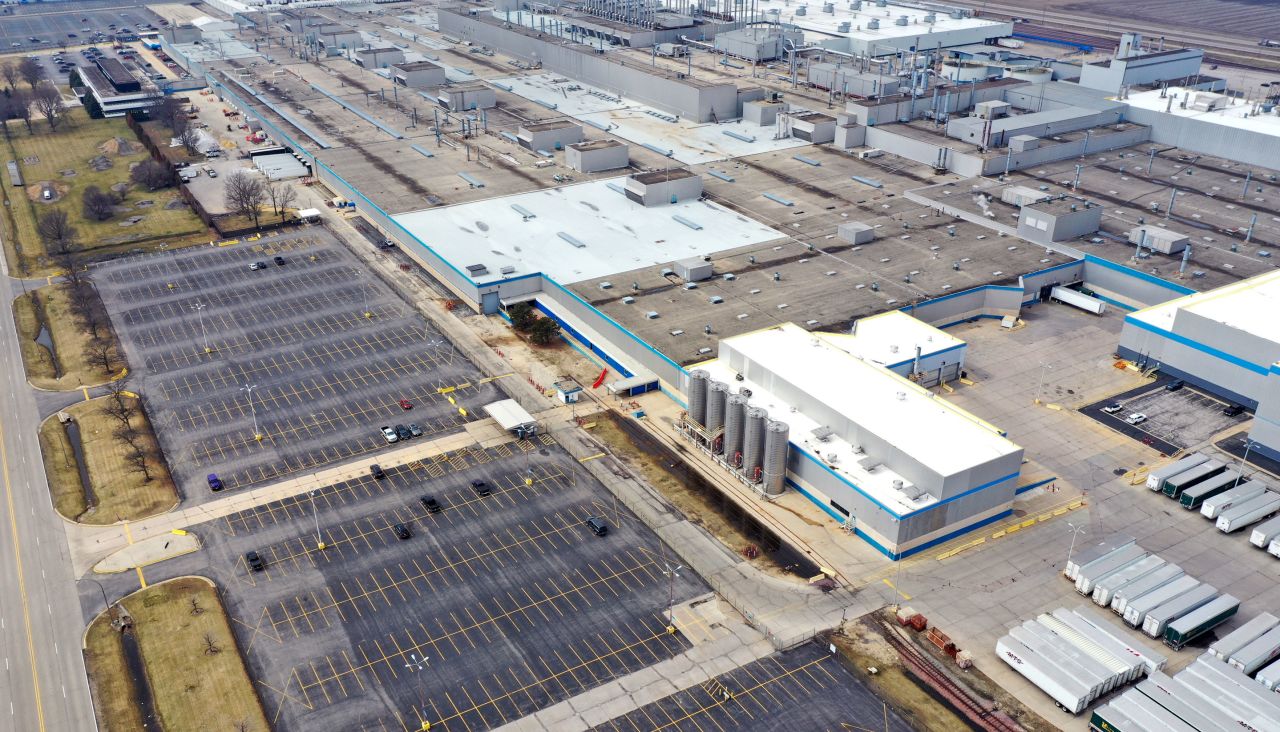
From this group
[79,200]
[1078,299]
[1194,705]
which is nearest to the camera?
[1194,705]

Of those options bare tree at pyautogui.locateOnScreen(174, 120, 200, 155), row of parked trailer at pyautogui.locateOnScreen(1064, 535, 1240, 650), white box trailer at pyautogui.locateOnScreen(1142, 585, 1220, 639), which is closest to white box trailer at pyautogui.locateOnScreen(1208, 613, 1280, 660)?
row of parked trailer at pyautogui.locateOnScreen(1064, 535, 1240, 650)

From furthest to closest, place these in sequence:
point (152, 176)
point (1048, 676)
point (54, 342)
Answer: point (152, 176), point (54, 342), point (1048, 676)

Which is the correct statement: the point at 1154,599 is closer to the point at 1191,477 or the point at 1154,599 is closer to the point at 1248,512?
the point at 1248,512

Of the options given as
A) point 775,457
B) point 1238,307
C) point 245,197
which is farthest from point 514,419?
point 1238,307

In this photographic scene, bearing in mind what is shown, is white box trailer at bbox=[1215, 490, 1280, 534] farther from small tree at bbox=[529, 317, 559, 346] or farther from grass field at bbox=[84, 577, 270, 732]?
grass field at bbox=[84, 577, 270, 732]

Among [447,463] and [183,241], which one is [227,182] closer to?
[183,241]

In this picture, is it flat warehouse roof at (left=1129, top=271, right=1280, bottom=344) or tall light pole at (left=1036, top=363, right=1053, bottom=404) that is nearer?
flat warehouse roof at (left=1129, top=271, right=1280, bottom=344)

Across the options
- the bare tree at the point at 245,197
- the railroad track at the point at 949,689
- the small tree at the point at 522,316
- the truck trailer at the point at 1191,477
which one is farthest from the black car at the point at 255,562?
the bare tree at the point at 245,197

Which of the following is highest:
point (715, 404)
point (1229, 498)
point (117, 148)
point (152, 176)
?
point (117, 148)
